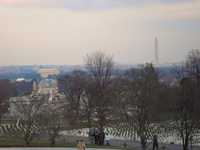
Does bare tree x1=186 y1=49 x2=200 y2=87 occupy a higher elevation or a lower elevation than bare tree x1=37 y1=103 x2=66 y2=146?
higher

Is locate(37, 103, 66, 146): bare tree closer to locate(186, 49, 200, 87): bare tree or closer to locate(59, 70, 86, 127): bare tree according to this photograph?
locate(59, 70, 86, 127): bare tree

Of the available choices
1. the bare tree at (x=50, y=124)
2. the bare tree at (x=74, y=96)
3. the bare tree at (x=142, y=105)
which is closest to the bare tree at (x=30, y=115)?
the bare tree at (x=50, y=124)

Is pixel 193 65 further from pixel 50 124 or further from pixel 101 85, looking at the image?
pixel 50 124

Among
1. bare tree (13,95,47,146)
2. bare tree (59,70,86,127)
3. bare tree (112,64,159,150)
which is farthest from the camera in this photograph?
bare tree (59,70,86,127)

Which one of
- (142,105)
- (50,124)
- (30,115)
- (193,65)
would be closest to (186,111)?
(142,105)

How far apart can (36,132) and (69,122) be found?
10.8m

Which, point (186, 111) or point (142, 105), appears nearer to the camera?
point (186, 111)

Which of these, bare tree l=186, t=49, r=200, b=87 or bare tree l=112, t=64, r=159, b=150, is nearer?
bare tree l=112, t=64, r=159, b=150

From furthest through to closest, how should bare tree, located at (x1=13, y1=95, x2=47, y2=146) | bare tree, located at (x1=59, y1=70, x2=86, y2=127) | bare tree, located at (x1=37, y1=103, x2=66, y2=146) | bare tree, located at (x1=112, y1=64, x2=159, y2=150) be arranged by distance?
bare tree, located at (x1=59, y1=70, x2=86, y2=127) < bare tree, located at (x1=112, y1=64, x2=159, y2=150) < bare tree, located at (x1=13, y1=95, x2=47, y2=146) < bare tree, located at (x1=37, y1=103, x2=66, y2=146)

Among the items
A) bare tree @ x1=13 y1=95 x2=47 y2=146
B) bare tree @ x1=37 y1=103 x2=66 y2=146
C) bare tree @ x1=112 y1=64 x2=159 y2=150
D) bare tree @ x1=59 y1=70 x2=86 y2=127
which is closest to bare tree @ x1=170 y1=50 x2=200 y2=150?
bare tree @ x1=112 y1=64 x2=159 y2=150

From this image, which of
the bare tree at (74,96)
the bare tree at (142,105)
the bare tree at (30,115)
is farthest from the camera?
the bare tree at (74,96)

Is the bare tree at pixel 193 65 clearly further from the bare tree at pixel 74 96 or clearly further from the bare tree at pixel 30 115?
the bare tree at pixel 30 115

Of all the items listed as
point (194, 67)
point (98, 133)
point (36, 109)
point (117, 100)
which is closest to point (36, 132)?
point (36, 109)

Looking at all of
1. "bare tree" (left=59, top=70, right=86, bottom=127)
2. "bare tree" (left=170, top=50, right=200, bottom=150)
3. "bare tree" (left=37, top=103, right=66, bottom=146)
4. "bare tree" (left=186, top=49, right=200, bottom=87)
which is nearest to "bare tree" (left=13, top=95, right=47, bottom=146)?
"bare tree" (left=37, top=103, right=66, bottom=146)
